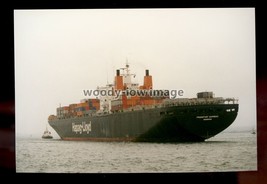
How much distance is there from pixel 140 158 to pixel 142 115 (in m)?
0.45

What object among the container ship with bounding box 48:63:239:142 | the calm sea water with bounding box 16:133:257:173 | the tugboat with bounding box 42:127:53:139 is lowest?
the calm sea water with bounding box 16:133:257:173

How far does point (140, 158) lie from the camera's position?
5.28 m

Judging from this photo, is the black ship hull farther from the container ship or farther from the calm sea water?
the calm sea water

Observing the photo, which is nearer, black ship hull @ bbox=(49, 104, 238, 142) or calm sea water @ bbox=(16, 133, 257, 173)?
calm sea water @ bbox=(16, 133, 257, 173)

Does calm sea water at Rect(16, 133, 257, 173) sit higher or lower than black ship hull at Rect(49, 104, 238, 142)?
lower

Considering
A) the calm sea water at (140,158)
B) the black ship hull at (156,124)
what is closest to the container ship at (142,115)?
the black ship hull at (156,124)

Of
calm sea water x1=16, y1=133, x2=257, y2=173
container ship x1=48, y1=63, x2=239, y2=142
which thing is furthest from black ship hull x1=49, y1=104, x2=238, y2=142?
calm sea water x1=16, y1=133, x2=257, y2=173

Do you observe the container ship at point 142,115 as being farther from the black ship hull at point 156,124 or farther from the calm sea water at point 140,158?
the calm sea water at point 140,158

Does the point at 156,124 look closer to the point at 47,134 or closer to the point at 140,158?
the point at 140,158

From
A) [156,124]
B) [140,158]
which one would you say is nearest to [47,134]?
[140,158]

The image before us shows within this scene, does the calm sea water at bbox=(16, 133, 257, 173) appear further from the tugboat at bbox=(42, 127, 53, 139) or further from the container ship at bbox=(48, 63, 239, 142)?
the container ship at bbox=(48, 63, 239, 142)

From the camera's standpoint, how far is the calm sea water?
524cm
